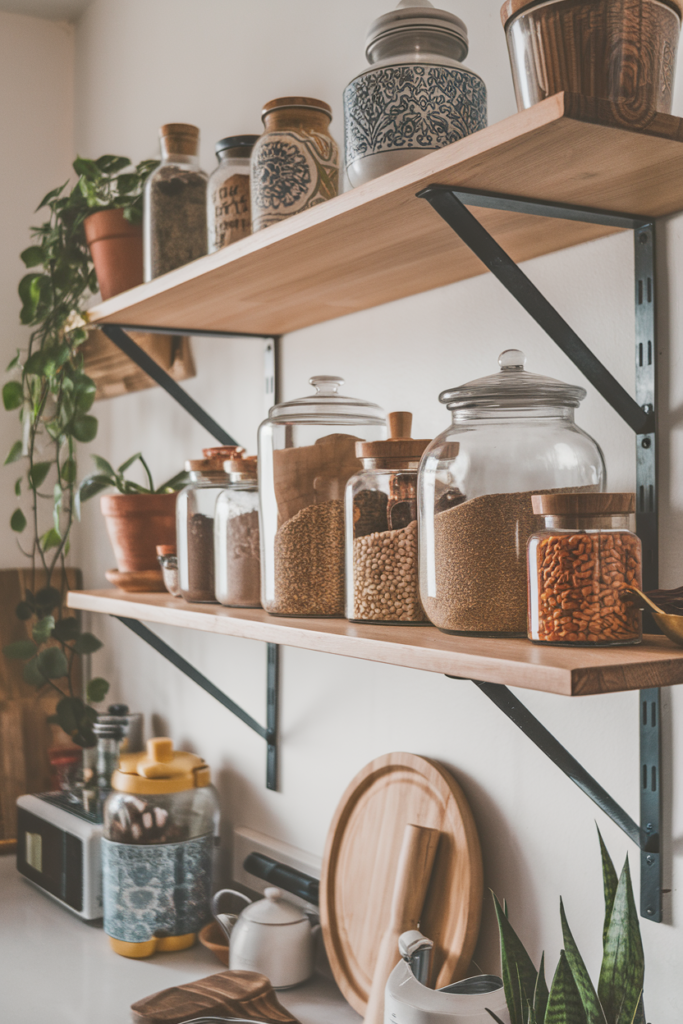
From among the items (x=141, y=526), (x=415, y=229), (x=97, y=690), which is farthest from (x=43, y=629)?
(x=415, y=229)

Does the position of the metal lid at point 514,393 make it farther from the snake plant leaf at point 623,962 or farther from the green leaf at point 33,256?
the green leaf at point 33,256

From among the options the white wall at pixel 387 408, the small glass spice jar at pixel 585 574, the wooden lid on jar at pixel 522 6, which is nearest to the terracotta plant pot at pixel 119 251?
the white wall at pixel 387 408

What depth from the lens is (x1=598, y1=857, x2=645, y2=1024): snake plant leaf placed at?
0.83 m

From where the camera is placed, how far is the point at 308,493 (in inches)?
43.0

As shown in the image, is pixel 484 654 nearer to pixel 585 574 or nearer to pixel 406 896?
pixel 585 574

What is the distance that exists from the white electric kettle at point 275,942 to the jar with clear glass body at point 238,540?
0.47 metres

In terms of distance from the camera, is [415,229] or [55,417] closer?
[415,229]

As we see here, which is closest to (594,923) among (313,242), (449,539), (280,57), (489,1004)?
(489,1004)

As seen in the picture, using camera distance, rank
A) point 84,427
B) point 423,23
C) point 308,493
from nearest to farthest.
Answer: point 423,23 < point 308,493 < point 84,427

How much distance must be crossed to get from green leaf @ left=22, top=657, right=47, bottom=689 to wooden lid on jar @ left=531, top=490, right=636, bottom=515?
1643 mm

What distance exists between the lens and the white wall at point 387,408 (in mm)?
1005

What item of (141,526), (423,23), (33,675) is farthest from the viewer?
(33,675)

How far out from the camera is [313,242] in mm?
1032

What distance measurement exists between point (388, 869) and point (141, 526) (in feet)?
2.12
